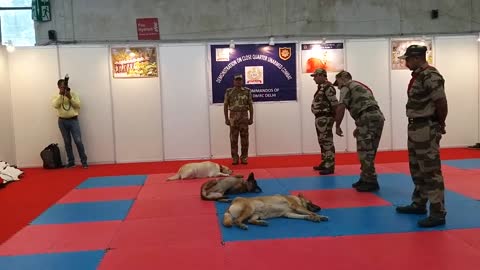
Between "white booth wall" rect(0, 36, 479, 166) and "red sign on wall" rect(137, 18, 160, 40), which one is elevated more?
"red sign on wall" rect(137, 18, 160, 40)

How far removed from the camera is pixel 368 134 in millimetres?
6691

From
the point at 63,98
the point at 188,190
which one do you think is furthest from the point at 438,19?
the point at 63,98

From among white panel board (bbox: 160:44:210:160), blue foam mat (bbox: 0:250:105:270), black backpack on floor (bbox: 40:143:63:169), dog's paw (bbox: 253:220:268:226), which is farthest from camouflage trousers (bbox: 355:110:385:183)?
black backpack on floor (bbox: 40:143:63:169)

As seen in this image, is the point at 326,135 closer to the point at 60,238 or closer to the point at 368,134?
the point at 368,134

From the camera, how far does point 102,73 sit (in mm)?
11211

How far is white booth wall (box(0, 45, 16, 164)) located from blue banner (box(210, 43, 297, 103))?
4633 millimetres

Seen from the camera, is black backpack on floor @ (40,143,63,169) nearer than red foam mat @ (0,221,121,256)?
No

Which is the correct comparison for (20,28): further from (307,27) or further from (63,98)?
(307,27)

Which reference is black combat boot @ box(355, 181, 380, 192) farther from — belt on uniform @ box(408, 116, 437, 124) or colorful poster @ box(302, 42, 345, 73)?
colorful poster @ box(302, 42, 345, 73)

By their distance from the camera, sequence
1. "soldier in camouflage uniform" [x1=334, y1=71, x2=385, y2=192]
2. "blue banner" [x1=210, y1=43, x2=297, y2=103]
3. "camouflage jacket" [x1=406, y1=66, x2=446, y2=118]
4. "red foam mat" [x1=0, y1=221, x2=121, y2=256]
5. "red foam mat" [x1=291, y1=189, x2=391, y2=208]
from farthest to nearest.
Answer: "blue banner" [x1=210, y1=43, x2=297, y2=103], "soldier in camouflage uniform" [x1=334, y1=71, x2=385, y2=192], "red foam mat" [x1=291, y1=189, x2=391, y2=208], "camouflage jacket" [x1=406, y1=66, x2=446, y2=118], "red foam mat" [x1=0, y1=221, x2=121, y2=256]

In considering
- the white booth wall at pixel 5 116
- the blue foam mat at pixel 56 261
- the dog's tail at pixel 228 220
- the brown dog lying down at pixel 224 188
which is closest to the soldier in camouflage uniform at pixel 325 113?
the brown dog lying down at pixel 224 188

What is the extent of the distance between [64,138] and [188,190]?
4739 mm

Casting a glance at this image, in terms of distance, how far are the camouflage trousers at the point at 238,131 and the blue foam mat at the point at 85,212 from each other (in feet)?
13.5

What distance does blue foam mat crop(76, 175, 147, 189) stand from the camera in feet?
27.1
